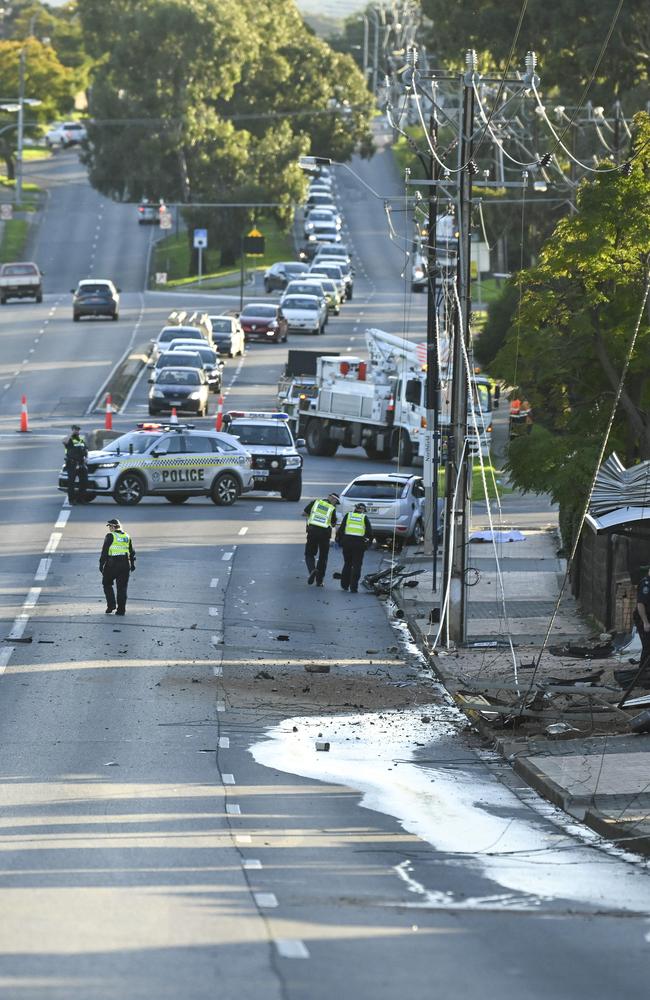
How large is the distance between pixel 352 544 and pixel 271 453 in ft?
37.3

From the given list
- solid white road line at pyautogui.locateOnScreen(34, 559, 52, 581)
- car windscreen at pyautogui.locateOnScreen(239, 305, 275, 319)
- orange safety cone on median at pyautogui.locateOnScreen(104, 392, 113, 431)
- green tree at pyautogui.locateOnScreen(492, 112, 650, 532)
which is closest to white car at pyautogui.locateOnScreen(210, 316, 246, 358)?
car windscreen at pyautogui.locateOnScreen(239, 305, 275, 319)

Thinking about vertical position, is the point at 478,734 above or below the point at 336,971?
below

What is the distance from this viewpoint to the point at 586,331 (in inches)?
1159

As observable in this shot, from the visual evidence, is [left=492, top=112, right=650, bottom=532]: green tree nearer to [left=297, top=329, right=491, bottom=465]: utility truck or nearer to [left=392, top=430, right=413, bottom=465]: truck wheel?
[left=297, top=329, right=491, bottom=465]: utility truck

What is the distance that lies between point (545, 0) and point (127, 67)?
36.7m

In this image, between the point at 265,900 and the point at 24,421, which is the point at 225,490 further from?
the point at 265,900

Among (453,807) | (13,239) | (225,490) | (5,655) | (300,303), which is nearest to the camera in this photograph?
(453,807)

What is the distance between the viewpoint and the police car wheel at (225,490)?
43.0 metres

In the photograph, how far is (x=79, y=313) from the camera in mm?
78938

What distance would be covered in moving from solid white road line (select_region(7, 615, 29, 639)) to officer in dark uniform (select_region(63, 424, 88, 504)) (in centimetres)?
1094

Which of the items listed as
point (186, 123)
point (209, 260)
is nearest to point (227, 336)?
point (186, 123)

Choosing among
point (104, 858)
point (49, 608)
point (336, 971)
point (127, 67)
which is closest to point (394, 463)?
point (49, 608)

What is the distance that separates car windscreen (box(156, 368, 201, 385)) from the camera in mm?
57625

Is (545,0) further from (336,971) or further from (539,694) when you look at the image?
(336,971)
